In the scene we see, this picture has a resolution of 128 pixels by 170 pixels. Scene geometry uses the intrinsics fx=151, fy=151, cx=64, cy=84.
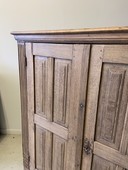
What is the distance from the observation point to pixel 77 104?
0.78m

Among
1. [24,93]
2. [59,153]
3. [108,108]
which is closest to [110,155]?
[108,108]

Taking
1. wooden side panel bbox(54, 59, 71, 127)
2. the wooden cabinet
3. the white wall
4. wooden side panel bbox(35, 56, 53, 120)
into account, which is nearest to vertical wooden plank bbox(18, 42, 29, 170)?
the wooden cabinet

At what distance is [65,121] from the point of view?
2.86 ft

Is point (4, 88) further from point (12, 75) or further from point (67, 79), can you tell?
point (67, 79)

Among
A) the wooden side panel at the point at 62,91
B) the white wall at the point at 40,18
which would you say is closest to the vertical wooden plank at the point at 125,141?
the wooden side panel at the point at 62,91

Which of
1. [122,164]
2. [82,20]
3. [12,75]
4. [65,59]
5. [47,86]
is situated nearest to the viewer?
[122,164]

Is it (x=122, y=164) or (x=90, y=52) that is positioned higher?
(x=90, y=52)

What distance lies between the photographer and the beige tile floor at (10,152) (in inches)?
62.8

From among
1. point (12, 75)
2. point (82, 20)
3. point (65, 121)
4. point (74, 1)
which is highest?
point (74, 1)

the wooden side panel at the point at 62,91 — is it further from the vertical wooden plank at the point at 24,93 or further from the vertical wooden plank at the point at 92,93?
the vertical wooden plank at the point at 24,93

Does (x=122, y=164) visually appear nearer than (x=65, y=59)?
Yes

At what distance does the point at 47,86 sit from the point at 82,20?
1012 mm

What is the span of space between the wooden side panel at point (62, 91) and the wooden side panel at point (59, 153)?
0.41 ft

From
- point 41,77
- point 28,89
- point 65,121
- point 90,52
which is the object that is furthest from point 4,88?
point 90,52
